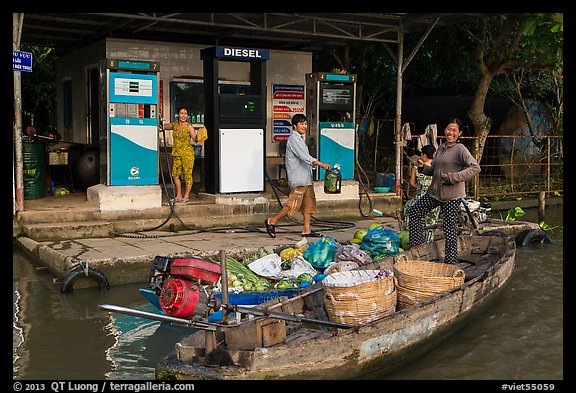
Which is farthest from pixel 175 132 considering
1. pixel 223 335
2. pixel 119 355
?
pixel 223 335

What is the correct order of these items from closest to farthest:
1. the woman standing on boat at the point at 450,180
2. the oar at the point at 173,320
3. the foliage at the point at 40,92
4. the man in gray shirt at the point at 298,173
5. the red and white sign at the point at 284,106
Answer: the oar at the point at 173,320 → the woman standing on boat at the point at 450,180 → the man in gray shirt at the point at 298,173 → the red and white sign at the point at 284,106 → the foliage at the point at 40,92

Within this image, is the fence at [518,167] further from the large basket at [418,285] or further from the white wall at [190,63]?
the large basket at [418,285]

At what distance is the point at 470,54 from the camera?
1895 cm

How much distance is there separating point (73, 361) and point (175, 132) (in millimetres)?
6111

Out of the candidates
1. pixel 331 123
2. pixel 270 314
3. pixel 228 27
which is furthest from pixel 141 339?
pixel 228 27

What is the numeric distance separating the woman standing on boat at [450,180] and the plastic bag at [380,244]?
2.29 feet

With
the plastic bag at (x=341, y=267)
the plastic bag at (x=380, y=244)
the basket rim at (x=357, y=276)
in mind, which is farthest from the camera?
the plastic bag at (x=380, y=244)

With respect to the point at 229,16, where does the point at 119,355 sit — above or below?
below

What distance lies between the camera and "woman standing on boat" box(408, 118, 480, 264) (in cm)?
828

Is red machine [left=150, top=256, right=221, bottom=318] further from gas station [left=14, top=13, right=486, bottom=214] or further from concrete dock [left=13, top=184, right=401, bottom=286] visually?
gas station [left=14, top=13, right=486, bottom=214]

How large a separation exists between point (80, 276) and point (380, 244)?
3903 millimetres

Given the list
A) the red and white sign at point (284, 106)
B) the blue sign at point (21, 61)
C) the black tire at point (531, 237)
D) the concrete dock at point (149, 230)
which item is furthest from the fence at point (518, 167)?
the blue sign at point (21, 61)

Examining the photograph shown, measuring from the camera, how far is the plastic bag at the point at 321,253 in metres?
8.66
